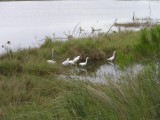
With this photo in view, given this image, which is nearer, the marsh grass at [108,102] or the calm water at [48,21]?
the marsh grass at [108,102]

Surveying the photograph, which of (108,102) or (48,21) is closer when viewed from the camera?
(108,102)

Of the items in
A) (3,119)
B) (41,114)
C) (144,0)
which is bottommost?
(144,0)

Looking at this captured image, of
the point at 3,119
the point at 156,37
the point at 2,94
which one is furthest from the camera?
the point at 2,94

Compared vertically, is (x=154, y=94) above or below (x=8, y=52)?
above

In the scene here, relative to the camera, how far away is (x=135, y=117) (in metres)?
3.98

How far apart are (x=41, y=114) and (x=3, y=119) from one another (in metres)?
0.96

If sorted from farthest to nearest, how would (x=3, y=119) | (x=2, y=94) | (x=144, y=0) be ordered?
(x=144, y=0), (x=2, y=94), (x=3, y=119)

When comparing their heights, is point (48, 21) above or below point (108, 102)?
below

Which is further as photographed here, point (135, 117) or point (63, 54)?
point (63, 54)

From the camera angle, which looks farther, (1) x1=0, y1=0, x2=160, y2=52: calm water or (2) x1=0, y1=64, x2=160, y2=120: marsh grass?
(1) x1=0, y1=0, x2=160, y2=52: calm water

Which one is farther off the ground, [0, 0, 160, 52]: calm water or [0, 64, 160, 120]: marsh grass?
[0, 64, 160, 120]: marsh grass

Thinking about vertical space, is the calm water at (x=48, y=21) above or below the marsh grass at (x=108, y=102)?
below

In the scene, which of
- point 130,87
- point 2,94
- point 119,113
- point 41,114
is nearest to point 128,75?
point 130,87

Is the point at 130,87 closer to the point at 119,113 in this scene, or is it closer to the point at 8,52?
the point at 119,113
